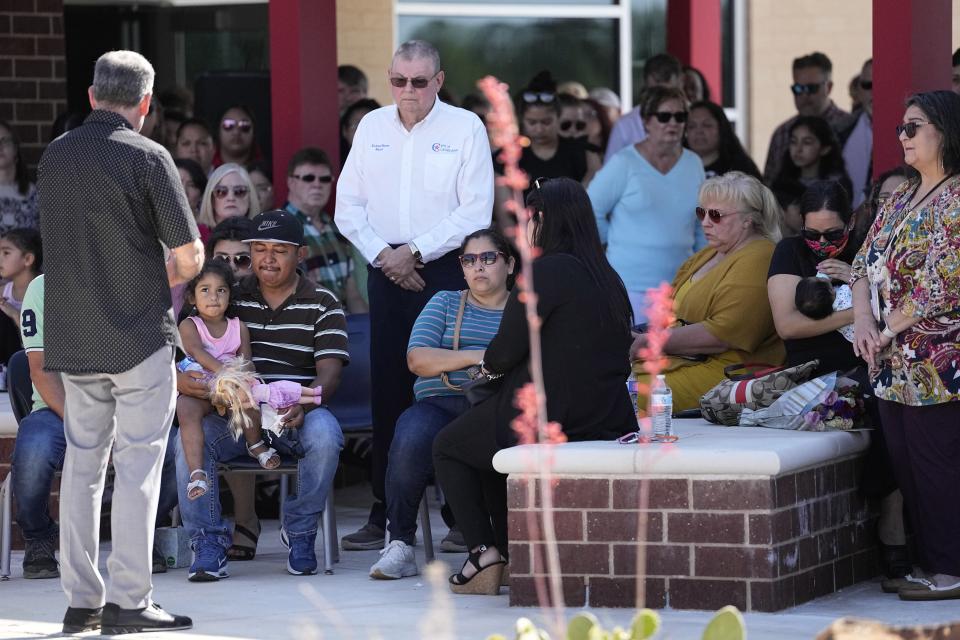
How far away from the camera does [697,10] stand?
13.4 meters

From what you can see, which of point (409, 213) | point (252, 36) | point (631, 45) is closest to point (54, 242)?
point (409, 213)

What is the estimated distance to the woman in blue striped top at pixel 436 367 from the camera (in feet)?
22.8

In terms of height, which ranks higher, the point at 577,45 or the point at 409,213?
the point at 577,45

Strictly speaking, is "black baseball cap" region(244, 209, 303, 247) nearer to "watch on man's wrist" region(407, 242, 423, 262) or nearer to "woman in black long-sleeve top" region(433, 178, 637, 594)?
"watch on man's wrist" region(407, 242, 423, 262)

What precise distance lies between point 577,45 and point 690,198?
5694mm

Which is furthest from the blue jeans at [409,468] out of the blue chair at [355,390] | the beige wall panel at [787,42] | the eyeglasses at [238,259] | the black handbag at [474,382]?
the beige wall panel at [787,42]

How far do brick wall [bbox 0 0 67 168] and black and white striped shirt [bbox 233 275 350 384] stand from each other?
4791 millimetres

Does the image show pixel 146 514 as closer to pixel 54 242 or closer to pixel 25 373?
pixel 54 242

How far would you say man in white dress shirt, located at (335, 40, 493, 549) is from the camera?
755cm

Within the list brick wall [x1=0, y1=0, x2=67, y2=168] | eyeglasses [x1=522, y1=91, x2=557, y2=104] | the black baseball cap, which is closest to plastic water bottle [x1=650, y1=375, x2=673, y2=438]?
the black baseball cap

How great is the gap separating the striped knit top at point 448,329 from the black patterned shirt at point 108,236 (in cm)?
162

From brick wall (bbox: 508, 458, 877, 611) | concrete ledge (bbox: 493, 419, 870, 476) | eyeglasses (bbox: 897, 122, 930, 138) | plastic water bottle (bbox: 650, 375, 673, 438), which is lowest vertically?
brick wall (bbox: 508, 458, 877, 611)

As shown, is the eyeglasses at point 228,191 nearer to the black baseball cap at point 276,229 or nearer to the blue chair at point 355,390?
the blue chair at point 355,390

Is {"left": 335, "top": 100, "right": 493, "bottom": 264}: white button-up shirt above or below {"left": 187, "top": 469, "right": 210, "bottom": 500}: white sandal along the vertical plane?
above
